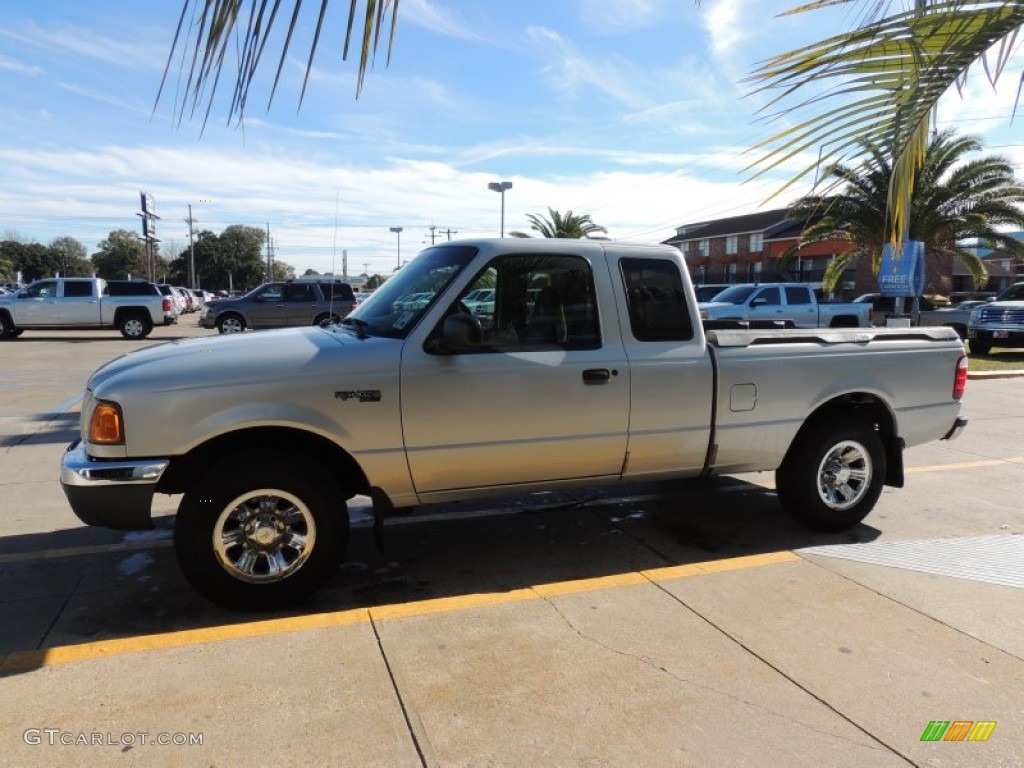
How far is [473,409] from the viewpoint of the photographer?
3.96 m

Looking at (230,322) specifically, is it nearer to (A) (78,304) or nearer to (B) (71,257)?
(A) (78,304)

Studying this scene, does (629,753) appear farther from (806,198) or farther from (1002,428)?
(1002,428)

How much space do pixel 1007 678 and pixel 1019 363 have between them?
15.8m

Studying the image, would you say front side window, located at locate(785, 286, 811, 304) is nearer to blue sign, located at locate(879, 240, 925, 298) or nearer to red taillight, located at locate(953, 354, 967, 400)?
blue sign, located at locate(879, 240, 925, 298)

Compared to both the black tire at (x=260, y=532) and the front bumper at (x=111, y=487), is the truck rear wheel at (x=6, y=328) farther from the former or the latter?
the black tire at (x=260, y=532)

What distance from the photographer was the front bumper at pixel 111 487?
3.49m

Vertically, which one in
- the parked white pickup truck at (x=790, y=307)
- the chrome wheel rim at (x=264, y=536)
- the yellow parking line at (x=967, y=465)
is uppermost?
the parked white pickup truck at (x=790, y=307)

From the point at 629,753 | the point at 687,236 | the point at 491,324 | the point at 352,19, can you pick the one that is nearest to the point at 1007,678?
the point at 629,753

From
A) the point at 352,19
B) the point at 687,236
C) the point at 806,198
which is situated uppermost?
the point at 687,236

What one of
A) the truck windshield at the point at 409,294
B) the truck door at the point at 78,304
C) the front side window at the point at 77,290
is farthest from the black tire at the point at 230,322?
the truck windshield at the point at 409,294

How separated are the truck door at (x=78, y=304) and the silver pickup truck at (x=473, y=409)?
811 inches

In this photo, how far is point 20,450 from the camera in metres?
7.20

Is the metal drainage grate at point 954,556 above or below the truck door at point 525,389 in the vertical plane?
below

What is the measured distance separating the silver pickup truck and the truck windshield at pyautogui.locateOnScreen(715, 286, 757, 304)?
16.3m
